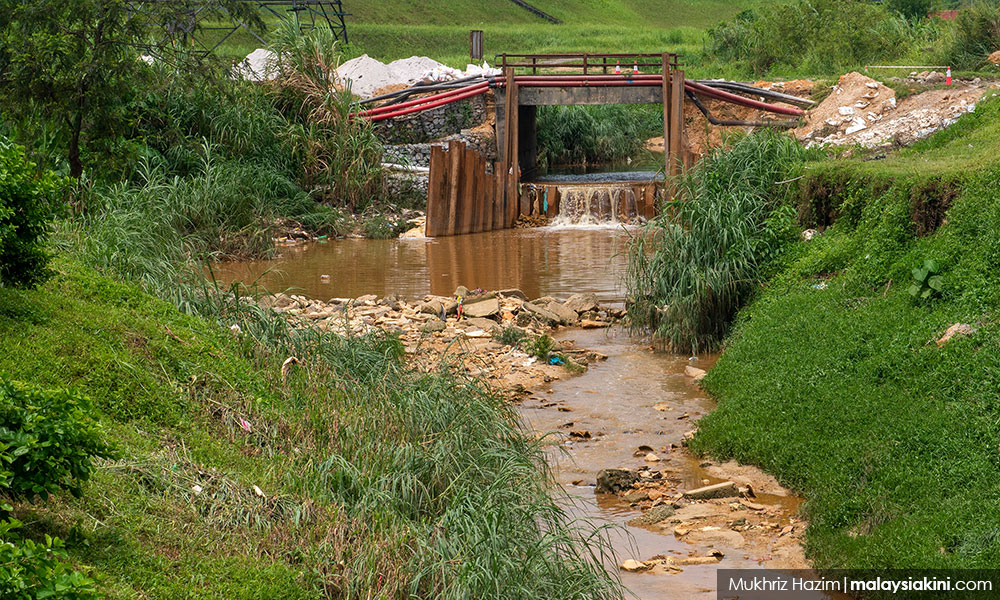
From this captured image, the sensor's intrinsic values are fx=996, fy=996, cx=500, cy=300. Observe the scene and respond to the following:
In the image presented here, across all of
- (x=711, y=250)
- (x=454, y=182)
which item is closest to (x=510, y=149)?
(x=454, y=182)

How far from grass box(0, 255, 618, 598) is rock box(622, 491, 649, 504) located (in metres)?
0.70

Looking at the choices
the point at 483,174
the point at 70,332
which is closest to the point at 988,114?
the point at 483,174

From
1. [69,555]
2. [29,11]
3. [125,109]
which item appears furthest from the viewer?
[125,109]

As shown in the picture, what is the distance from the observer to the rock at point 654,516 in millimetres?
6652

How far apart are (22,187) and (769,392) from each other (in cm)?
564

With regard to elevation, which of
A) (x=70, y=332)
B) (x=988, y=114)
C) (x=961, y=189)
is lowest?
(x=70, y=332)

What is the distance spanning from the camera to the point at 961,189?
902cm

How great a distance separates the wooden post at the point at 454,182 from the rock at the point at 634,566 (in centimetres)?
1375

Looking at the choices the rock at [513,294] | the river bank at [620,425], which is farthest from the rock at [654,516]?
the rock at [513,294]

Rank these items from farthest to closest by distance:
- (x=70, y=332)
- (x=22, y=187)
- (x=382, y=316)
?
1. (x=382, y=316)
2. (x=70, y=332)
3. (x=22, y=187)

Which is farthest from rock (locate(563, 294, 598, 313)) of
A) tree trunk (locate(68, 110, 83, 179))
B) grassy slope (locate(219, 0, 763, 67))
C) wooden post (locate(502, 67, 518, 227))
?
grassy slope (locate(219, 0, 763, 67))

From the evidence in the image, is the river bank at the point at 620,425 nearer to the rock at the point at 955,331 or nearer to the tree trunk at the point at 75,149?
the rock at the point at 955,331

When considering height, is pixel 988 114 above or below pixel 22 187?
above

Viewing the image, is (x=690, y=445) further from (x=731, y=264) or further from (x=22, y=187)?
(x=22, y=187)
